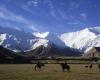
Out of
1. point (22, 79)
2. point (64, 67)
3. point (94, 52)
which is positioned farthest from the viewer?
point (94, 52)

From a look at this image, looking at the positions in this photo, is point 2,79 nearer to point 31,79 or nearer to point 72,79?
point 31,79

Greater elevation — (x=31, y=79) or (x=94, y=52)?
(x=94, y=52)

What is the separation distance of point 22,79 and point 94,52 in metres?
151

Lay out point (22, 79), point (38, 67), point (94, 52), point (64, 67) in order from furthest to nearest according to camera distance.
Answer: point (94, 52), point (38, 67), point (64, 67), point (22, 79)

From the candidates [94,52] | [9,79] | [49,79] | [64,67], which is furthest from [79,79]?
[94,52]

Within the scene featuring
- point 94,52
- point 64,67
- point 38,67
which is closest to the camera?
point 64,67

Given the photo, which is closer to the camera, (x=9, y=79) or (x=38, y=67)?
(x=9, y=79)

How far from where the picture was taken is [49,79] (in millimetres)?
36875

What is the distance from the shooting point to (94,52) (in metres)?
184

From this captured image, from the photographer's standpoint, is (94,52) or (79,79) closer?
(79,79)

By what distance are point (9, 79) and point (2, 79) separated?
0.87 m

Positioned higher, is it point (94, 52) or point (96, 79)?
point (94, 52)

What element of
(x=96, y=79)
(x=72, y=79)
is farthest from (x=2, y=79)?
(x=96, y=79)

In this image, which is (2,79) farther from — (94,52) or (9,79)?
(94,52)
